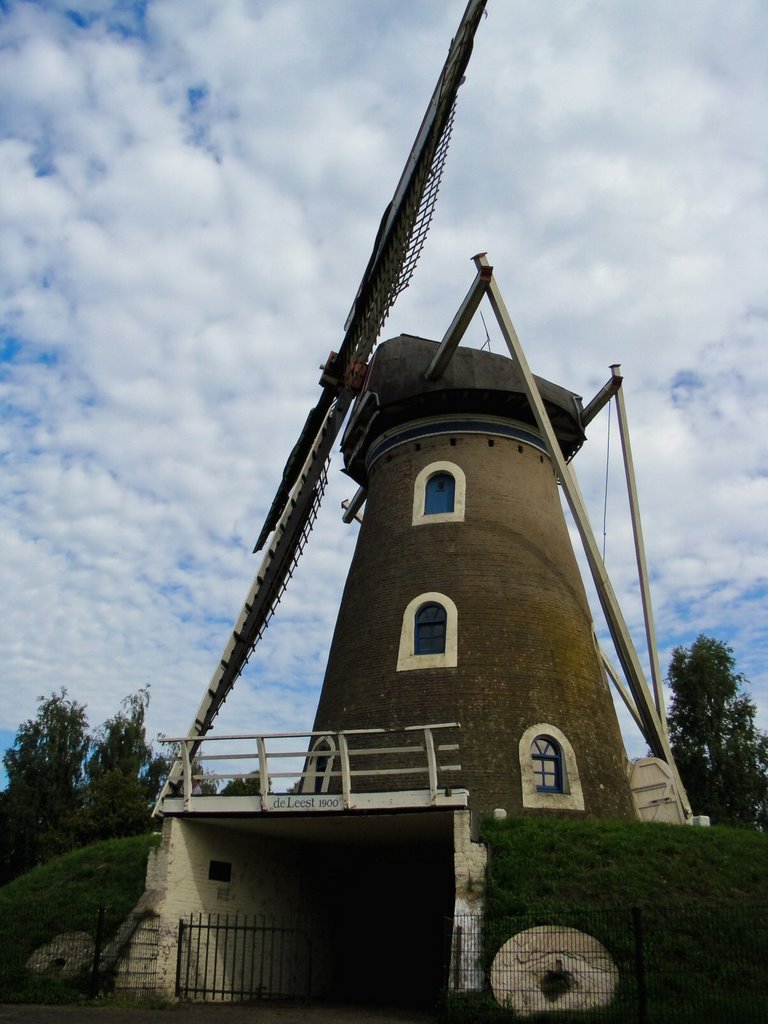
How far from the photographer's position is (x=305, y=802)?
43.2 ft

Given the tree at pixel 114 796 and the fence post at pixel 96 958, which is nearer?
the fence post at pixel 96 958

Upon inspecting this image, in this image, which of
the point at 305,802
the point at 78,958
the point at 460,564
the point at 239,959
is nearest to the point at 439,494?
the point at 460,564

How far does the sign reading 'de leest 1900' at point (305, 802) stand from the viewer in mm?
13047

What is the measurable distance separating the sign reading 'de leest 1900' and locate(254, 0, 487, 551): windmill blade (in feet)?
33.8

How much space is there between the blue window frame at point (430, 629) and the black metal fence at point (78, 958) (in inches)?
246

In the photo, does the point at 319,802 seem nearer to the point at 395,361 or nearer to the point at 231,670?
the point at 231,670

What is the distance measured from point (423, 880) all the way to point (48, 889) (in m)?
6.74

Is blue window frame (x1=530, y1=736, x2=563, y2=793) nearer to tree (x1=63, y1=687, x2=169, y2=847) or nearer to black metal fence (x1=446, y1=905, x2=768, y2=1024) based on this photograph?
black metal fence (x1=446, y1=905, x2=768, y2=1024)

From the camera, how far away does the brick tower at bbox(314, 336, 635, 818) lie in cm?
1494

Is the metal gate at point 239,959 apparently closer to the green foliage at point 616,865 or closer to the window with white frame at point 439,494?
the green foliage at point 616,865

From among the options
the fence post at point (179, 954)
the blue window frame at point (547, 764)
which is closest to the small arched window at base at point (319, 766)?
the fence post at point (179, 954)

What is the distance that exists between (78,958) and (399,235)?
1488 centimetres

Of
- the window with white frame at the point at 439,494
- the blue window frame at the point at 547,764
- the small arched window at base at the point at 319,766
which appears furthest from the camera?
the window with white frame at the point at 439,494

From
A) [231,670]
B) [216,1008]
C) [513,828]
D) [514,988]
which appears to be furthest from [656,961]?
[231,670]
